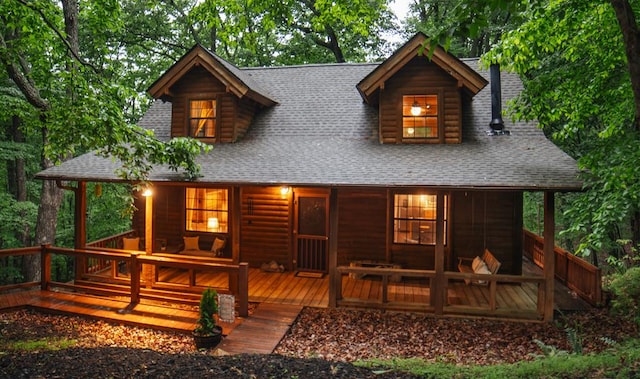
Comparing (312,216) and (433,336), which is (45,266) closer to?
(312,216)

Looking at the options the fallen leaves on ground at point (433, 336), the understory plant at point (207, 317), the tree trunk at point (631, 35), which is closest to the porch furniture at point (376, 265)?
the fallen leaves on ground at point (433, 336)

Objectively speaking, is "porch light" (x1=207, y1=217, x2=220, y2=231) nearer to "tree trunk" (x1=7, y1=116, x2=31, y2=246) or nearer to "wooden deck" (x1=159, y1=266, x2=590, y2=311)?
"wooden deck" (x1=159, y1=266, x2=590, y2=311)

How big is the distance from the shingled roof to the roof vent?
21 cm

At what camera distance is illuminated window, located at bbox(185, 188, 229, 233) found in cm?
1130

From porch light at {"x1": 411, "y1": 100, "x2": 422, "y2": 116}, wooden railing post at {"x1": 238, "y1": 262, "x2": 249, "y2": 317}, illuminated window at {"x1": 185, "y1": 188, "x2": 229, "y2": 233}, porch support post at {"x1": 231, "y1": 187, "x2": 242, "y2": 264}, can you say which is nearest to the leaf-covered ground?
wooden railing post at {"x1": 238, "y1": 262, "x2": 249, "y2": 317}

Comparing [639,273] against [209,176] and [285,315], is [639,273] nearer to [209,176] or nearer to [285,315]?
[285,315]

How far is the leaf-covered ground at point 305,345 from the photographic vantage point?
4758 mm

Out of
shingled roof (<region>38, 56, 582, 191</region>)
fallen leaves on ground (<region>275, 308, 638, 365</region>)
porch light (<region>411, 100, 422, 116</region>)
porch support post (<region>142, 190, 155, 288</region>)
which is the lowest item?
fallen leaves on ground (<region>275, 308, 638, 365</region>)

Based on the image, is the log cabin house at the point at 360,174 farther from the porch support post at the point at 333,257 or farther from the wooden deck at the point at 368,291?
the wooden deck at the point at 368,291

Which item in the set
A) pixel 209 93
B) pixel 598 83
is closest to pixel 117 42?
pixel 209 93

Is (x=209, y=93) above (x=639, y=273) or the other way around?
above

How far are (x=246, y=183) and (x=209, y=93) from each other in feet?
13.6

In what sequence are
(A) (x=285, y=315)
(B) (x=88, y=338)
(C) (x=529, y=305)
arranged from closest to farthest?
(B) (x=88, y=338) < (A) (x=285, y=315) < (C) (x=529, y=305)

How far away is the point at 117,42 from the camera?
1859 centimetres
